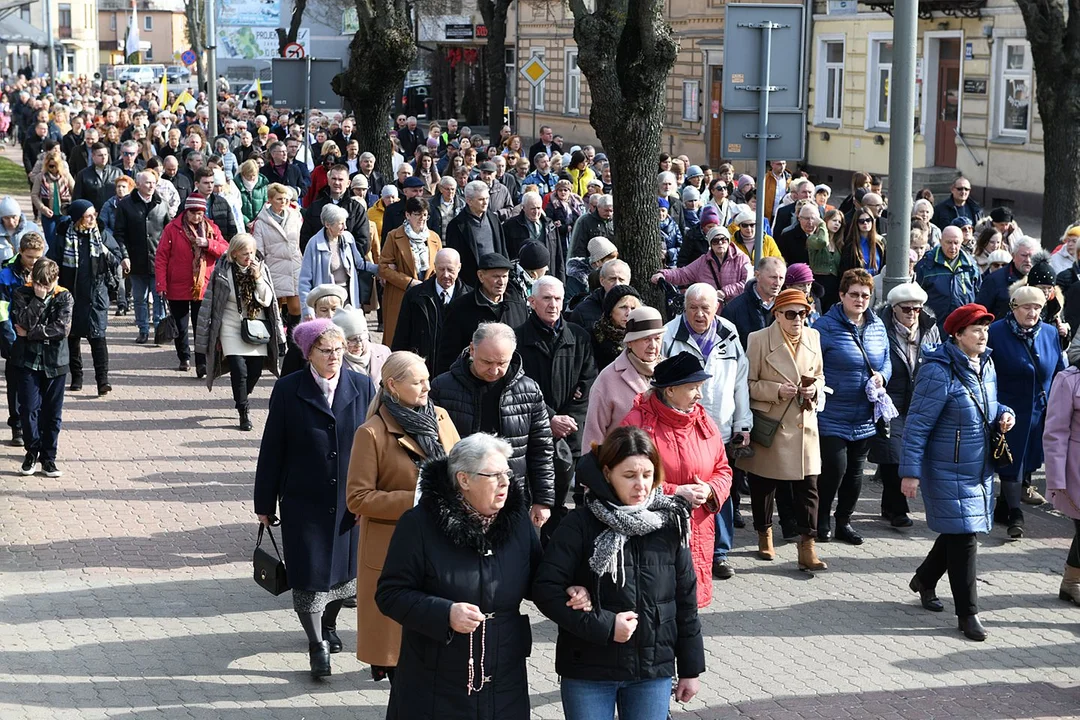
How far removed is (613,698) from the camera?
561 cm

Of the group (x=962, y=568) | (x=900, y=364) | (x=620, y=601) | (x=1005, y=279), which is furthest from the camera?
(x=1005, y=279)

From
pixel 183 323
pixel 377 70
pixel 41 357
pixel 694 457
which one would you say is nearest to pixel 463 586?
pixel 694 457

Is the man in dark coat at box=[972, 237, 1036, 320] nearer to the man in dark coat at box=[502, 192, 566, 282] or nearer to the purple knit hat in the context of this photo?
the man in dark coat at box=[502, 192, 566, 282]

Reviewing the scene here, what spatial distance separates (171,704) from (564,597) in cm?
259

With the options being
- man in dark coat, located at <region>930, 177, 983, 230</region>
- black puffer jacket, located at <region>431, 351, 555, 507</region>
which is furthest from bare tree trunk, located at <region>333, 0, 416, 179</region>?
black puffer jacket, located at <region>431, 351, 555, 507</region>

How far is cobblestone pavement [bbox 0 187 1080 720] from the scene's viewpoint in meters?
7.26

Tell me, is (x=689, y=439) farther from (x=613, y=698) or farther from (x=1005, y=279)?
(x=1005, y=279)

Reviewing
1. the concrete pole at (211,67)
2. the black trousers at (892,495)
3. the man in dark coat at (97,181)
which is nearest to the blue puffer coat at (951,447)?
the black trousers at (892,495)

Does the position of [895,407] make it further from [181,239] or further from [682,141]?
[682,141]

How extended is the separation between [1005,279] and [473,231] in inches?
187

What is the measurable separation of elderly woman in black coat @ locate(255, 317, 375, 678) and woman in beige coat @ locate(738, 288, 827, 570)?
2.78 meters

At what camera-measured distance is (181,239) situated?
14.7 m

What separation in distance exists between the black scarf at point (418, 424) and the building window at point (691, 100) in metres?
37.5

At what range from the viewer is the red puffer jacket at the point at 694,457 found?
683 cm
